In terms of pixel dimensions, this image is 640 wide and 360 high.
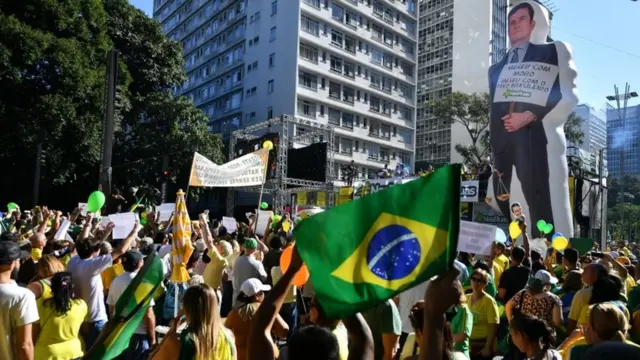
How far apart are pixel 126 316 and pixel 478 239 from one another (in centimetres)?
571

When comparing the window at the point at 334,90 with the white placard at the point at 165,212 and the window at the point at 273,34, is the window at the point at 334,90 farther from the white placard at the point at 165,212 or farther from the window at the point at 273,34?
the white placard at the point at 165,212

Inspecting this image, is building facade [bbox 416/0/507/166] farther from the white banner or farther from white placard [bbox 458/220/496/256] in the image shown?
white placard [bbox 458/220/496/256]

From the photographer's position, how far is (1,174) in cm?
2575

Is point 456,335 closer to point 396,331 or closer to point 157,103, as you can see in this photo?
point 396,331

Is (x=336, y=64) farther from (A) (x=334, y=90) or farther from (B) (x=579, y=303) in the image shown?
(B) (x=579, y=303)

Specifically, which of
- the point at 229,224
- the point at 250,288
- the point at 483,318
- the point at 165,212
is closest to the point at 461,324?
the point at 483,318

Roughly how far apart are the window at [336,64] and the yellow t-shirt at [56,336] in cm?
4501

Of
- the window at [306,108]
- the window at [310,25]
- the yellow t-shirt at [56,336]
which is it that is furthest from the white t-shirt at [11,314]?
the window at [310,25]

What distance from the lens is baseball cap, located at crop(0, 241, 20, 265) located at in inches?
153

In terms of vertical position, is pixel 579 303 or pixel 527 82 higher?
pixel 527 82

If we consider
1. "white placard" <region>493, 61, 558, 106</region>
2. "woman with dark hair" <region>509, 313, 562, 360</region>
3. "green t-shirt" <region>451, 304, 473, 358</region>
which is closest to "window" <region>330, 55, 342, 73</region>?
"white placard" <region>493, 61, 558, 106</region>

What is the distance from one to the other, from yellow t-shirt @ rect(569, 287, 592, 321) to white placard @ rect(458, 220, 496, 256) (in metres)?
2.38

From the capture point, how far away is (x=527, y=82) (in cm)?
2097

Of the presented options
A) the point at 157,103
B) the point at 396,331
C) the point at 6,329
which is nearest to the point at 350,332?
the point at 396,331
